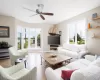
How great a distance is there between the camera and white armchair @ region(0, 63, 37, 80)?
66.1 inches

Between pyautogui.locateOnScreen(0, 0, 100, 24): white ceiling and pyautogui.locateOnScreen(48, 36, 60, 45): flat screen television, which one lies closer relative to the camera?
pyautogui.locateOnScreen(0, 0, 100, 24): white ceiling

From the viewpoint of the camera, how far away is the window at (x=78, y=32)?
17.9ft

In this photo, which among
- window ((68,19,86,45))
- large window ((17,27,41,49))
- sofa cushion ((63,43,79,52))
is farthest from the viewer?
large window ((17,27,41,49))

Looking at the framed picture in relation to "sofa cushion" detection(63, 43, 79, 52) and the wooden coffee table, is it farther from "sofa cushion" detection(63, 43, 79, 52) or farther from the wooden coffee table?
"sofa cushion" detection(63, 43, 79, 52)

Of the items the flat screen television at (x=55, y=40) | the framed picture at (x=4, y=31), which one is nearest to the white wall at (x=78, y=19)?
the flat screen television at (x=55, y=40)

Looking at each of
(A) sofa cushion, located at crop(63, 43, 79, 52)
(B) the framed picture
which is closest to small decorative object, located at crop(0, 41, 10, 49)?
(B) the framed picture

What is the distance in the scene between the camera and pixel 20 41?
716 centimetres

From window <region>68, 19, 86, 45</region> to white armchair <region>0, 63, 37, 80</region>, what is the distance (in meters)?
4.16

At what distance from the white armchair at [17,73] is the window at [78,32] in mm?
4157

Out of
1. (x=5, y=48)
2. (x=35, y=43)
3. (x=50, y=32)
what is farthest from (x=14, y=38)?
(x=50, y=32)

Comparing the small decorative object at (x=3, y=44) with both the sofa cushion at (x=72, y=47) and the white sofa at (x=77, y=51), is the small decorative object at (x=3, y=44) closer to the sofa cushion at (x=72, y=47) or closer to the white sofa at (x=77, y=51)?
the white sofa at (x=77, y=51)

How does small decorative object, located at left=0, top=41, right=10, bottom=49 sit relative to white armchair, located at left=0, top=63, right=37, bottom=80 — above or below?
above

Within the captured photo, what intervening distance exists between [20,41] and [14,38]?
4.13 ft

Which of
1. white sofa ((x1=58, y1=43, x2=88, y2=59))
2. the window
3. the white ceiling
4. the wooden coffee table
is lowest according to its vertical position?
the wooden coffee table
